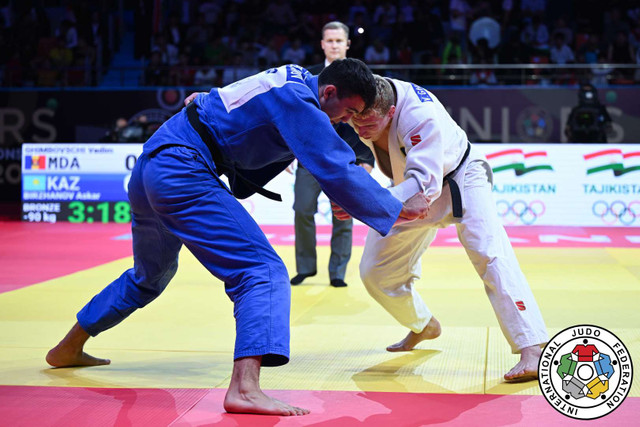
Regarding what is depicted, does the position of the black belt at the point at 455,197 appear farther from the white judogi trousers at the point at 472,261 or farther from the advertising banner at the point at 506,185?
the advertising banner at the point at 506,185

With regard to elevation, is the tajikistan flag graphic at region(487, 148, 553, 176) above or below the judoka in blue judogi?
below

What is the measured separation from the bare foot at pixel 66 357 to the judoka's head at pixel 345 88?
1.67 m

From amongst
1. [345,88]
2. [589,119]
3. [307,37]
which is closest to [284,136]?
[345,88]

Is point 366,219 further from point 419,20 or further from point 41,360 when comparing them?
point 419,20

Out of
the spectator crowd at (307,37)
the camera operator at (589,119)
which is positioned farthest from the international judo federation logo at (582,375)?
the spectator crowd at (307,37)

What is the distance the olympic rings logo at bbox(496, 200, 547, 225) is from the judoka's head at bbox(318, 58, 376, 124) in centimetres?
750

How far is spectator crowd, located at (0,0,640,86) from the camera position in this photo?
13797 millimetres

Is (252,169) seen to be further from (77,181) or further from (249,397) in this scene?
(77,181)

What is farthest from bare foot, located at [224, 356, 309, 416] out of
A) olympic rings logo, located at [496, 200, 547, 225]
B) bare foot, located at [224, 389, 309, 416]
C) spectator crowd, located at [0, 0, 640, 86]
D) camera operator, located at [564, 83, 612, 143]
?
spectator crowd, located at [0, 0, 640, 86]

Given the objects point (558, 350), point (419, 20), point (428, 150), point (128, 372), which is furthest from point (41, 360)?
point (419, 20)

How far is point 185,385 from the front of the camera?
11.0 ft

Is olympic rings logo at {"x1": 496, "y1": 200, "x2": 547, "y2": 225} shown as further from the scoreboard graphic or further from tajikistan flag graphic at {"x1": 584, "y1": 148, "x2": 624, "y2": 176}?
the scoreboard graphic

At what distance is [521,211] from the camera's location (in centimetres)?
1023

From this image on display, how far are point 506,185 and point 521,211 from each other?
1.32ft
